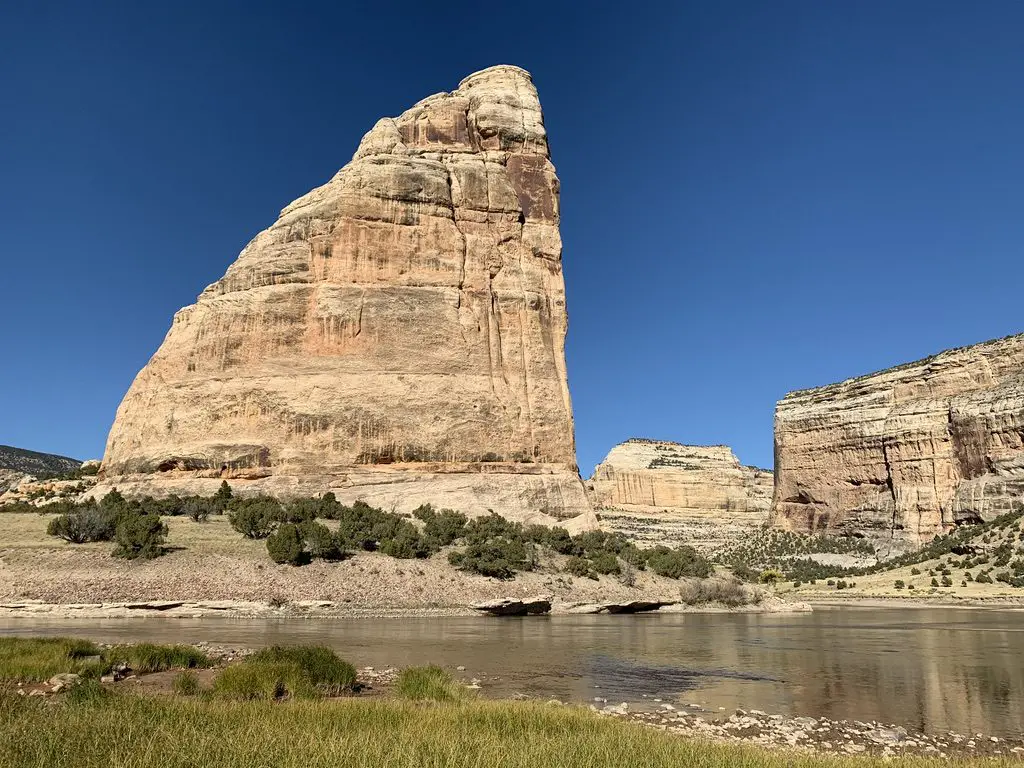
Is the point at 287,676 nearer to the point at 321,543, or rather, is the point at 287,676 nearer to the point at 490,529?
the point at 321,543

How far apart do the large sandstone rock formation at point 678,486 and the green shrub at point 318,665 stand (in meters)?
88.7

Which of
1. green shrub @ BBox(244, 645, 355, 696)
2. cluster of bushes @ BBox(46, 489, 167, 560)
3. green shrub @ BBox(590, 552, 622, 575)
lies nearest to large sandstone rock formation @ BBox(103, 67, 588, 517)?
green shrub @ BBox(590, 552, 622, 575)

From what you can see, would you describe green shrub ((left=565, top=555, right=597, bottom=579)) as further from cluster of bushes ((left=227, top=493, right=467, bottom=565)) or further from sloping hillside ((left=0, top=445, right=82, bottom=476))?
sloping hillside ((left=0, top=445, right=82, bottom=476))

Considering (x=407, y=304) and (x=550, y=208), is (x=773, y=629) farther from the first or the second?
(x=550, y=208)

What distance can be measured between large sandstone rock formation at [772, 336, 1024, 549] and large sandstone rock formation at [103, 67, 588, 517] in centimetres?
4409

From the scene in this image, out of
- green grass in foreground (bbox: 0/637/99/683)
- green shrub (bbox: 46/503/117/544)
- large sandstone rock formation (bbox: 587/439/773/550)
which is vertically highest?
large sandstone rock formation (bbox: 587/439/773/550)

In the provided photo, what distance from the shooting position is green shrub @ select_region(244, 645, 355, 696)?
11898mm

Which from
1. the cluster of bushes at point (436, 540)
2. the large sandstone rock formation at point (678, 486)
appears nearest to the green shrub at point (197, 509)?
the cluster of bushes at point (436, 540)

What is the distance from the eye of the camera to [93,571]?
99.6 ft

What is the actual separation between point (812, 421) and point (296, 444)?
67294 mm

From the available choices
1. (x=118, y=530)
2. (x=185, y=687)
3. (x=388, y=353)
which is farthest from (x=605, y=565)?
(x=185, y=687)

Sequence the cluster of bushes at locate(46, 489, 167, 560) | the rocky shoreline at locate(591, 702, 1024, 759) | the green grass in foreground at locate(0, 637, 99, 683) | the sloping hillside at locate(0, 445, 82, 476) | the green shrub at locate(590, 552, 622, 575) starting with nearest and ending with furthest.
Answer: the rocky shoreline at locate(591, 702, 1024, 759) → the green grass in foreground at locate(0, 637, 99, 683) → the cluster of bushes at locate(46, 489, 167, 560) → the green shrub at locate(590, 552, 622, 575) → the sloping hillside at locate(0, 445, 82, 476)

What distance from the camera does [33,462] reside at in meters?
112

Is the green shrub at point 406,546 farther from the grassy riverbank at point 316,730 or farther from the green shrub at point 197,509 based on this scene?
the grassy riverbank at point 316,730
